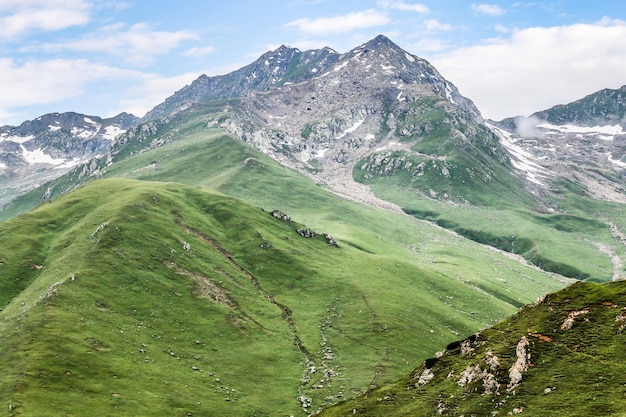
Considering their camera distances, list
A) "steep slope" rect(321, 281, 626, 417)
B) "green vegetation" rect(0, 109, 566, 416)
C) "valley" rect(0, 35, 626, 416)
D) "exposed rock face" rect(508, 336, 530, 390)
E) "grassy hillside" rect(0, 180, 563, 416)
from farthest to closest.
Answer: "green vegetation" rect(0, 109, 566, 416) → "grassy hillside" rect(0, 180, 563, 416) → "valley" rect(0, 35, 626, 416) → "exposed rock face" rect(508, 336, 530, 390) → "steep slope" rect(321, 281, 626, 417)

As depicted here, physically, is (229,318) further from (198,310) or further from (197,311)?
(197,311)

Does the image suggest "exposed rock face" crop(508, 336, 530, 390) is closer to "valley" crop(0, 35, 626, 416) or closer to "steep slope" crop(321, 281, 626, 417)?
"steep slope" crop(321, 281, 626, 417)

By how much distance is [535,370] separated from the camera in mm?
56344

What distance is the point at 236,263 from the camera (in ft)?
520

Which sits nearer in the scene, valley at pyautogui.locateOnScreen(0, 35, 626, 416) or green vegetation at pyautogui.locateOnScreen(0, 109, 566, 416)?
valley at pyautogui.locateOnScreen(0, 35, 626, 416)

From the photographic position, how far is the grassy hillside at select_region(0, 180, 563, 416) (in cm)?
8912

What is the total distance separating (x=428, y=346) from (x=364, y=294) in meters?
28.7

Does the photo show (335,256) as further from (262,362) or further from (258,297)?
(262,362)

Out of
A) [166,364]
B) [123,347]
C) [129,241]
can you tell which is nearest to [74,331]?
[123,347]

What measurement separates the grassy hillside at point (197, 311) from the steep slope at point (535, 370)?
35.1m

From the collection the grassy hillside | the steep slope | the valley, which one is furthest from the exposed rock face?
the grassy hillside

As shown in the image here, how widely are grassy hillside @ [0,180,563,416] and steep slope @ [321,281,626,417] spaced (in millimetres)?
35137

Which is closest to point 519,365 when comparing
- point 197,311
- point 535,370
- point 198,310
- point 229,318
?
point 535,370

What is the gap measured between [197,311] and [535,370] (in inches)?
3463
